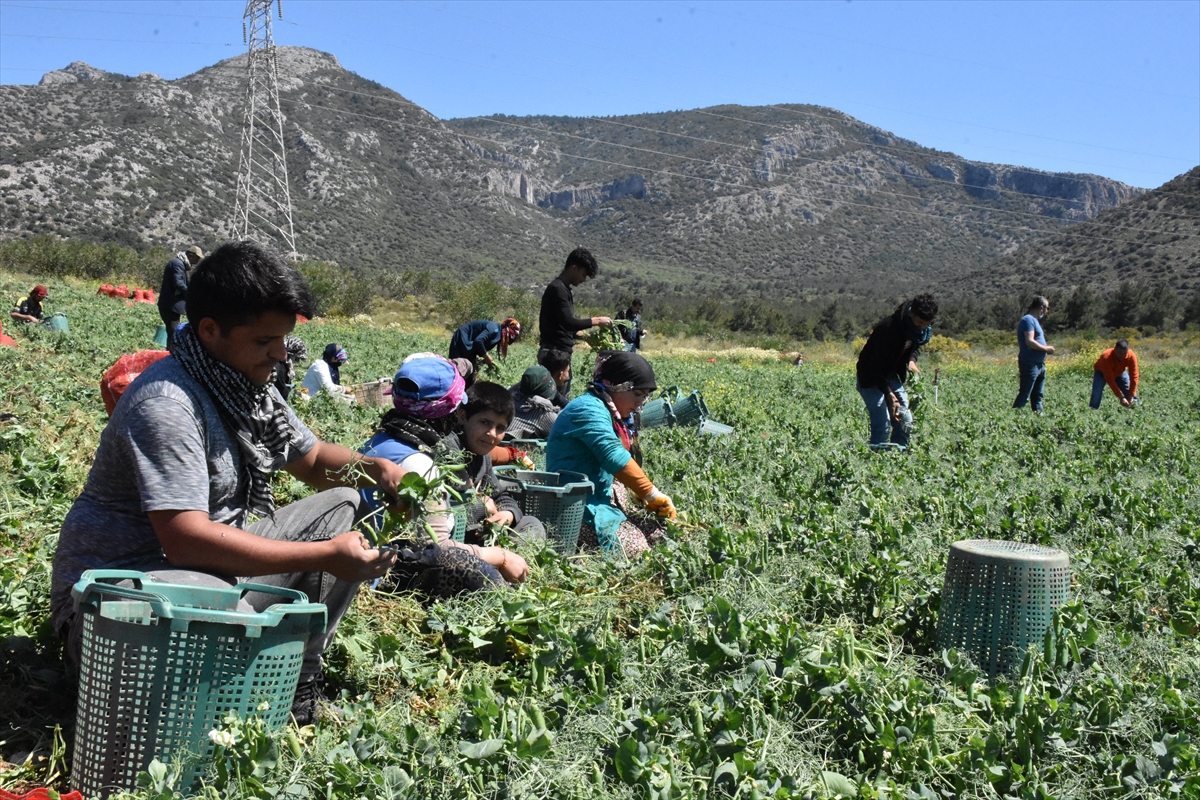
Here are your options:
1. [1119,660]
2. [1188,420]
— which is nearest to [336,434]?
[1119,660]

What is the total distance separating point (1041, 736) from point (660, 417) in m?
6.23

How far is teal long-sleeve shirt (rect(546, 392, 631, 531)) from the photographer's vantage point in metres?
4.65

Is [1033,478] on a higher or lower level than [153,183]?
lower

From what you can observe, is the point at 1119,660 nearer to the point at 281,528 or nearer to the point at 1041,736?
the point at 1041,736

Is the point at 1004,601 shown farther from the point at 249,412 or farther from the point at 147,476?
the point at 147,476

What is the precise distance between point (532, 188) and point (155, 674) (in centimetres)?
12696

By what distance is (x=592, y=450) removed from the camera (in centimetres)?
472

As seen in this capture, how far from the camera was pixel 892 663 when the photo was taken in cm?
316

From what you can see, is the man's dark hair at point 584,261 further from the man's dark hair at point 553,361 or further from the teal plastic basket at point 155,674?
the teal plastic basket at point 155,674

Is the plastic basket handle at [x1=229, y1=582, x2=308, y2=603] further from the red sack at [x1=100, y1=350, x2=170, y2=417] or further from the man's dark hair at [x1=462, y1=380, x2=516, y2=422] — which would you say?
the red sack at [x1=100, y1=350, x2=170, y2=417]

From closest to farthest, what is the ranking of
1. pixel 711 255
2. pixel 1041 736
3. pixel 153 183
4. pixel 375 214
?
1. pixel 1041 736
2. pixel 153 183
3. pixel 375 214
4. pixel 711 255

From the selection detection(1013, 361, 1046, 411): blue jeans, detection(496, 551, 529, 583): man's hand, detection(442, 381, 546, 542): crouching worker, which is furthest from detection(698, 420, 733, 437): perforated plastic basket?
detection(1013, 361, 1046, 411): blue jeans

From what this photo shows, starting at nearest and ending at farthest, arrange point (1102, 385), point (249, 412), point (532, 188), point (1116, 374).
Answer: point (249, 412) < point (1116, 374) < point (1102, 385) < point (532, 188)

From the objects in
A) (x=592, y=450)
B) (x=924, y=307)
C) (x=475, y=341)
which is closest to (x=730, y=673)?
(x=592, y=450)
